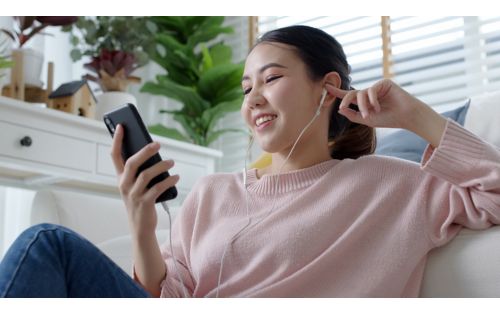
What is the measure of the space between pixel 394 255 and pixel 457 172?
0.55 feet

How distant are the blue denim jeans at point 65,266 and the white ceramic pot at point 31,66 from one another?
1.78 meters

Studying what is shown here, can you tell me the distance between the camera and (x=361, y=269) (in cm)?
113

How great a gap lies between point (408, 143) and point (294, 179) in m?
0.50

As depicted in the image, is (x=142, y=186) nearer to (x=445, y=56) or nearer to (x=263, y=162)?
(x=263, y=162)

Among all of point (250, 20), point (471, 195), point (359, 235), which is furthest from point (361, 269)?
point (250, 20)

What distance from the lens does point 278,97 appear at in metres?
1.26

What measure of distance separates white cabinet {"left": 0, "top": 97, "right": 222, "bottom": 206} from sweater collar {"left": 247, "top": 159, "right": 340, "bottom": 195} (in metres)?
1.24

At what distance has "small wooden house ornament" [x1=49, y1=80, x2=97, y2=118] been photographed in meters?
2.61

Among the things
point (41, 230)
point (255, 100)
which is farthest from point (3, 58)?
point (41, 230)

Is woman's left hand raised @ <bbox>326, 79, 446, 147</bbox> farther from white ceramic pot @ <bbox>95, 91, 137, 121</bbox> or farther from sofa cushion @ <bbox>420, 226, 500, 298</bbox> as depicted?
white ceramic pot @ <bbox>95, 91, 137, 121</bbox>

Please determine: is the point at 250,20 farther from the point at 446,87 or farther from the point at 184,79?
the point at 446,87

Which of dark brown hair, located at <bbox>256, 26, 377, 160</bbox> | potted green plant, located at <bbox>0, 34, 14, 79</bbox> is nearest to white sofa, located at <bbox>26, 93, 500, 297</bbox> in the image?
dark brown hair, located at <bbox>256, 26, 377, 160</bbox>

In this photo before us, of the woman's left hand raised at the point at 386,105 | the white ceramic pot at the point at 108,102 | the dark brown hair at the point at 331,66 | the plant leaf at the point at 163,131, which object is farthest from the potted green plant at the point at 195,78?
the woman's left hand raised at the point at 386,105

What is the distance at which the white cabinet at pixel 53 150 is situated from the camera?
2.26m
